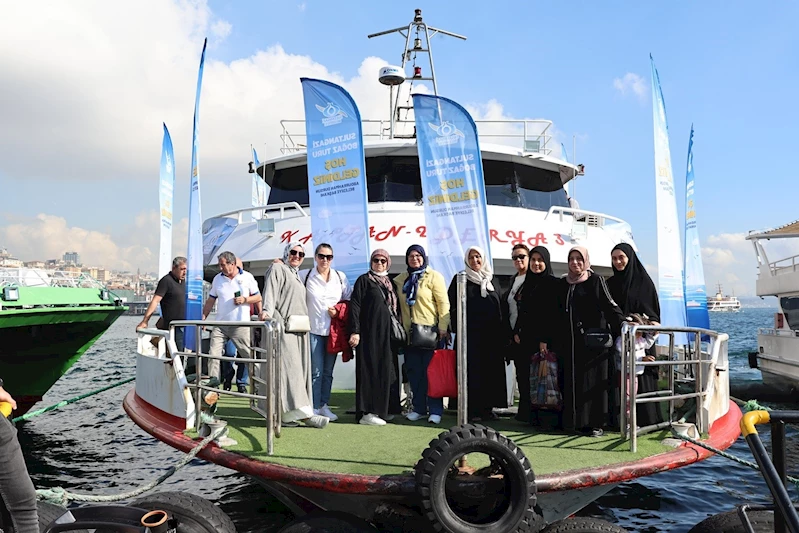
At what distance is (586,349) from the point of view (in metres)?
4.77

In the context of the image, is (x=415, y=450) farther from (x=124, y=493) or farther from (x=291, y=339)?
(x=124, y=493)

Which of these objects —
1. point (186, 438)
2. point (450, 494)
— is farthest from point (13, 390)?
point (450, 494)

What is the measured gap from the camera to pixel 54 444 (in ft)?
35.6

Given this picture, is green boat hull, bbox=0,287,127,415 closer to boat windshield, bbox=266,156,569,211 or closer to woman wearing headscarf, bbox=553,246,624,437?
boat windshield, bbox=266,156,569,211

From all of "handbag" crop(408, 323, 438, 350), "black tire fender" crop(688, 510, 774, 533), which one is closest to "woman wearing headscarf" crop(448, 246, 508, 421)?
"handbag" crop(408, 323, 438, 350)

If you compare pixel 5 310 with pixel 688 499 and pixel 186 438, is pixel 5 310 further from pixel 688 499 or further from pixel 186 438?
pixel 688 499

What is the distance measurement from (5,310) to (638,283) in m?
9.79

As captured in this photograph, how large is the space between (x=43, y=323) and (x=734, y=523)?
35.9 ft

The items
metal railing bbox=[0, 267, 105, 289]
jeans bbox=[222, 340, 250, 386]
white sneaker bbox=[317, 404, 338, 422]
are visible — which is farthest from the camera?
metal railing bbox=[0, 267, 105, 289]

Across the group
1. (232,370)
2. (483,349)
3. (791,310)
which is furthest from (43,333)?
(791,310)

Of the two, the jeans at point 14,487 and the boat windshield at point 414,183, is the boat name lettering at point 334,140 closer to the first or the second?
the boat windshield at point 414,183

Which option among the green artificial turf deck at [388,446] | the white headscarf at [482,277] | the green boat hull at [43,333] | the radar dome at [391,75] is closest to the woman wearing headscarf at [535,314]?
the white headscarf at [482,277]

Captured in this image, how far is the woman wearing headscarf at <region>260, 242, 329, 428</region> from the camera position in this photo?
16.1 ft

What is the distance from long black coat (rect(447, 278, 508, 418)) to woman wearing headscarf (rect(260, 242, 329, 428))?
4.43 ft
